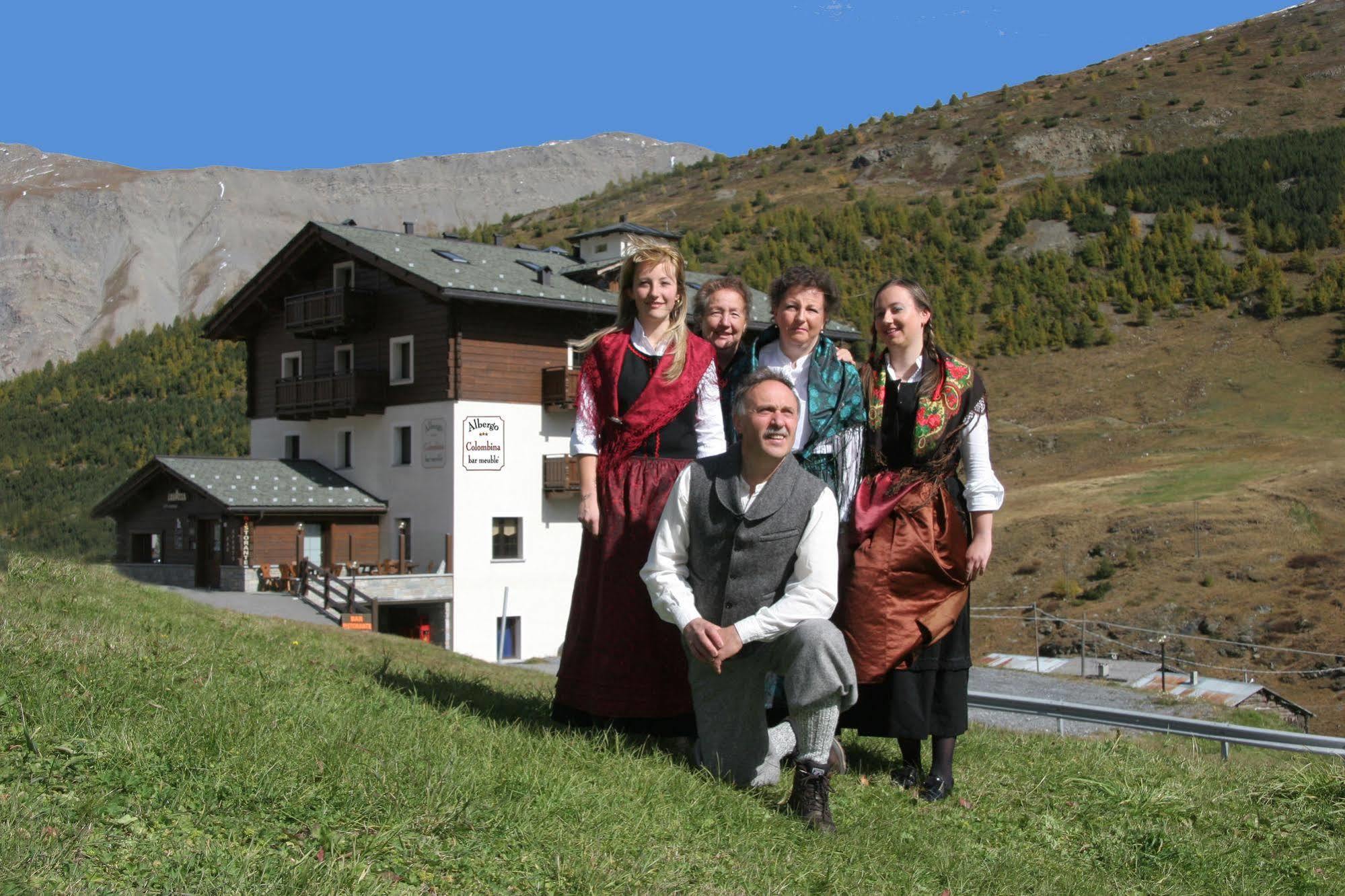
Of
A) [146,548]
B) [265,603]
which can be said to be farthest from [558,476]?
[146,548]

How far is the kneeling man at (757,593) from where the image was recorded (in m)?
4.76

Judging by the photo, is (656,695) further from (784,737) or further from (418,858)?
(418,858)

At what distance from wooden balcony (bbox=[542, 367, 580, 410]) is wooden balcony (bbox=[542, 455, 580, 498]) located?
1295 millimetres

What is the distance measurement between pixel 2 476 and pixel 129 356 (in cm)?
1432

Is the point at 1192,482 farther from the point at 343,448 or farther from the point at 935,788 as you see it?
the point at 935,788

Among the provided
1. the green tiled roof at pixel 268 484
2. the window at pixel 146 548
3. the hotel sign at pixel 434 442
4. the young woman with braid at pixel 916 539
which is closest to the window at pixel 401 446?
the hotel sign at pixel 434 442

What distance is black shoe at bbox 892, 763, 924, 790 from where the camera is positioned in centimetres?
566

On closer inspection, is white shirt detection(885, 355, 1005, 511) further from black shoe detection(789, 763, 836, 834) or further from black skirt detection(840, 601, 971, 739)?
black shoe detection(789, 763, 836, 834)

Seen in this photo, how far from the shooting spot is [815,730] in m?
4.77

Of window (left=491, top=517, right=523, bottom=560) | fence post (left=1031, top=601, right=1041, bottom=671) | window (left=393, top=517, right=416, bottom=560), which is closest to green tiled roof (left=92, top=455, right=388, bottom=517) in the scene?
window (left=393, top=517, right=416, bottom=560)

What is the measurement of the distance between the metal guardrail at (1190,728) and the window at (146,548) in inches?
1228

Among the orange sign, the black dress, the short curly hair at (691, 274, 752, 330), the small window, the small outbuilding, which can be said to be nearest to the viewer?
the black dress

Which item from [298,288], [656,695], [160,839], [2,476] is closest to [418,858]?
[160,839]

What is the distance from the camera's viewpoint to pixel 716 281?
6.10m
